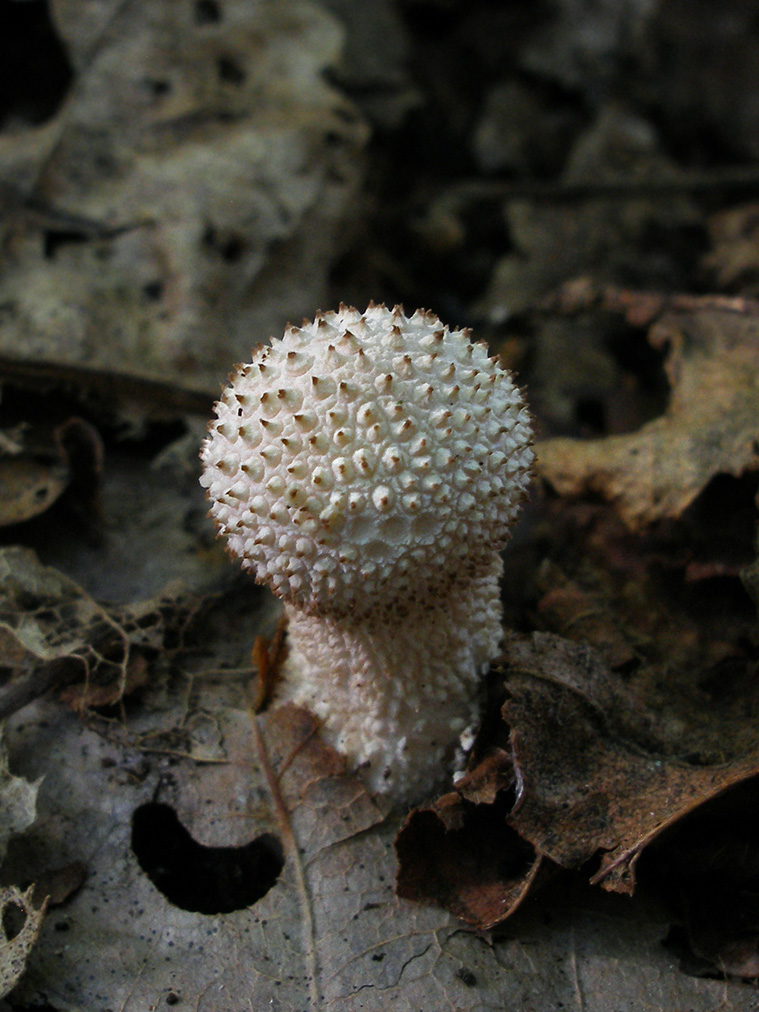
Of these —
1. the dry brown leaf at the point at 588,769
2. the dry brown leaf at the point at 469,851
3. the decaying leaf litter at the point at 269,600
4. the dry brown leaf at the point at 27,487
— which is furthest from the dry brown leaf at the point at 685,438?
the dry brown leaf at the point at 27,487

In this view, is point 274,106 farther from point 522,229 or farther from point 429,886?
point 429,886

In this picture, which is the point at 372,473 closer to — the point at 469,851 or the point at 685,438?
the point at 469,851

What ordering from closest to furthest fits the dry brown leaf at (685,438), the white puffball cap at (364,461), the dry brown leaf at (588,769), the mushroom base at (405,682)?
the white puffball cap at (364,461)
the dry brown leaf at (588,769)
the mushroom base at (405,682)
the dry brown leaf at (685,438)

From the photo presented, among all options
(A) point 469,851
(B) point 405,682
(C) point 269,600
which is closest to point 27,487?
(C) point 269,600

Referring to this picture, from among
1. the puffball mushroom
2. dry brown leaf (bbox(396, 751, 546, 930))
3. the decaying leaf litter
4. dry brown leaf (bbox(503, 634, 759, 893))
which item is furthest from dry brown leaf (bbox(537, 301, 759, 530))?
dry brown leaf (bbox(396, 751, 546, 930))

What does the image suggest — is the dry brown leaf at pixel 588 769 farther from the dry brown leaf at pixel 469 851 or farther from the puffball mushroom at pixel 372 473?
the puffball mushroom at pixel 372 473

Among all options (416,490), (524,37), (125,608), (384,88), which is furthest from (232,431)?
(524,37)
